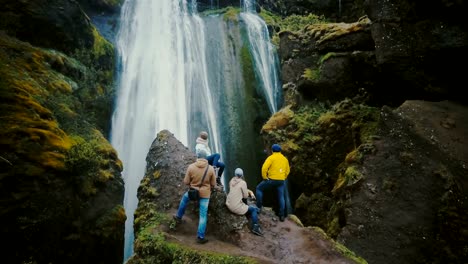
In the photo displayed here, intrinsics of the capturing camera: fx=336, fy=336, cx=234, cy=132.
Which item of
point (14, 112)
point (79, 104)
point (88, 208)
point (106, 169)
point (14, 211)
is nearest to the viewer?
point (14, 211)

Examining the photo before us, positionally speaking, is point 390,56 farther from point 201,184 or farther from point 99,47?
point 99,47

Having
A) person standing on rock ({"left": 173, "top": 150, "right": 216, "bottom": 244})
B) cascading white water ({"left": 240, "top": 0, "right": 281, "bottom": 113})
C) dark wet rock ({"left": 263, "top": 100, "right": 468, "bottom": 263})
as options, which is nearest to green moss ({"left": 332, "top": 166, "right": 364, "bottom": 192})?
dark wet rock ({"left": 263, "top": 100, "right": 468, "bottom": 263})

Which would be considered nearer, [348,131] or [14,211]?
[14,211]

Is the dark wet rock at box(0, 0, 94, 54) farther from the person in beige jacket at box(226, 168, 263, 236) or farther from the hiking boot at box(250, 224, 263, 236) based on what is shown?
the hiking boot at box(250, 224, 263, 236)

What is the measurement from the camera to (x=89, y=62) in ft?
42.7

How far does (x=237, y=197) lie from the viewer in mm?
6527

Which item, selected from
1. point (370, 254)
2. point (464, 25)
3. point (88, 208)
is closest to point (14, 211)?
point (88, 208)

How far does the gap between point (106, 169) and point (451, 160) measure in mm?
8635

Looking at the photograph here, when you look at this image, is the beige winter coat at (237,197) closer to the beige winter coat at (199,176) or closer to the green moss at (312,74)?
the beige winter coat at (199,176)

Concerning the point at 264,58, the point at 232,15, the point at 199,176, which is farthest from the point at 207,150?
the point at 232,15

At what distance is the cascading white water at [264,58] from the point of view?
18.3 m

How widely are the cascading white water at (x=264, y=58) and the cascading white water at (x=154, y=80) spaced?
2.91 meters

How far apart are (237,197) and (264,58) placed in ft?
45.6

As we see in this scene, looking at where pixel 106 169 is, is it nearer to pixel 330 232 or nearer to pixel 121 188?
pixel 121 188
